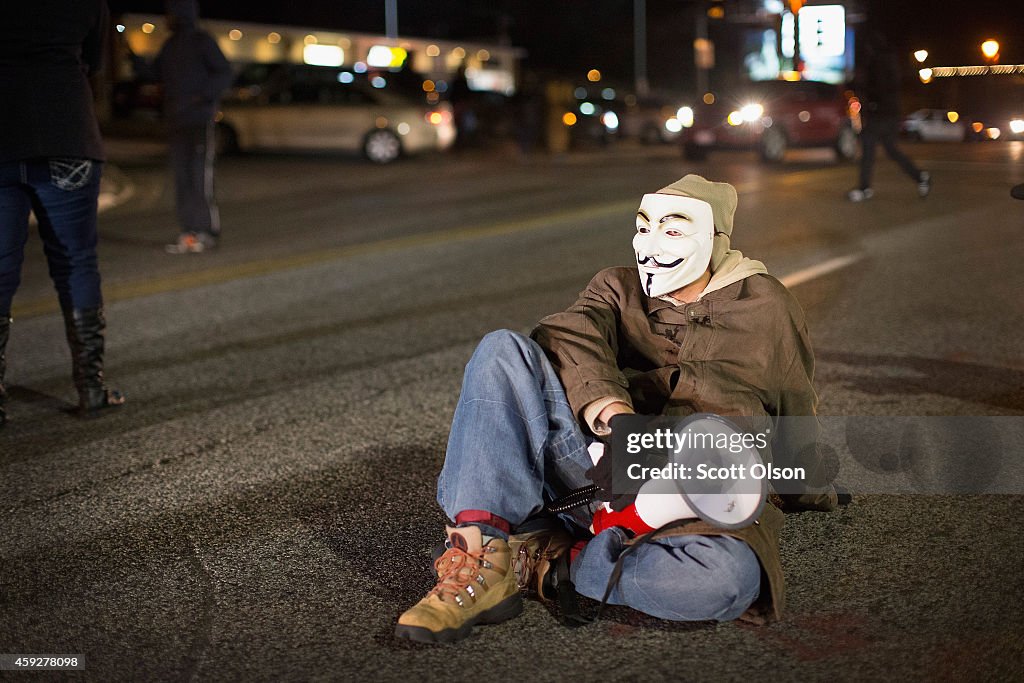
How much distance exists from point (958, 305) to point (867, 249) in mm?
2486

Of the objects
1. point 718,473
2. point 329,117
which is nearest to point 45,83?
point 718,473

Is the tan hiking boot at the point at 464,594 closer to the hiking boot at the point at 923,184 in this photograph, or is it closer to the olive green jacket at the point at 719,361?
the olive green jacket at the point at 719,361

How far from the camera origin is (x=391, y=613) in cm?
312

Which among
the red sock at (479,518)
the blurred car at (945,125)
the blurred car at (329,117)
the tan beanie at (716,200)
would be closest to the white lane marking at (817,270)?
the blurred car at (945,125)

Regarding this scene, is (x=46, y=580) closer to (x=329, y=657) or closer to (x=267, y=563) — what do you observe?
(x=267, y=563)

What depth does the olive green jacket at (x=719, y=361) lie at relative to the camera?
3223mm

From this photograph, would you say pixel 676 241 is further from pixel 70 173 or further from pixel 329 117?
pixel 329 117

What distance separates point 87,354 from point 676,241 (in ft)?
9.37

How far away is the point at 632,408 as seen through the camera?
3.25 metres

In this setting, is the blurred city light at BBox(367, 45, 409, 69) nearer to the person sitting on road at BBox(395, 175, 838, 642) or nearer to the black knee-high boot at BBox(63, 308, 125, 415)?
the black knee-high boot at BBox(63, 308, 125, 415)

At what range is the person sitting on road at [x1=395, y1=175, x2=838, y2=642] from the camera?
292 centimetres

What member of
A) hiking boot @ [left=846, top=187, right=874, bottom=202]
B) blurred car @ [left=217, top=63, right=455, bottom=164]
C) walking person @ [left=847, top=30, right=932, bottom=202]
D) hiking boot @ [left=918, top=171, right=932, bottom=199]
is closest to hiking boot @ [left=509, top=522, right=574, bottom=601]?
walking person @ [left=847, top=30, right=932, bottom=202]

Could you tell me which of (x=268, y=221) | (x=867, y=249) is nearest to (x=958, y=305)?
(x=867, y=249)

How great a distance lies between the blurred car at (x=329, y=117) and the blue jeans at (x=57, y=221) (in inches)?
628
